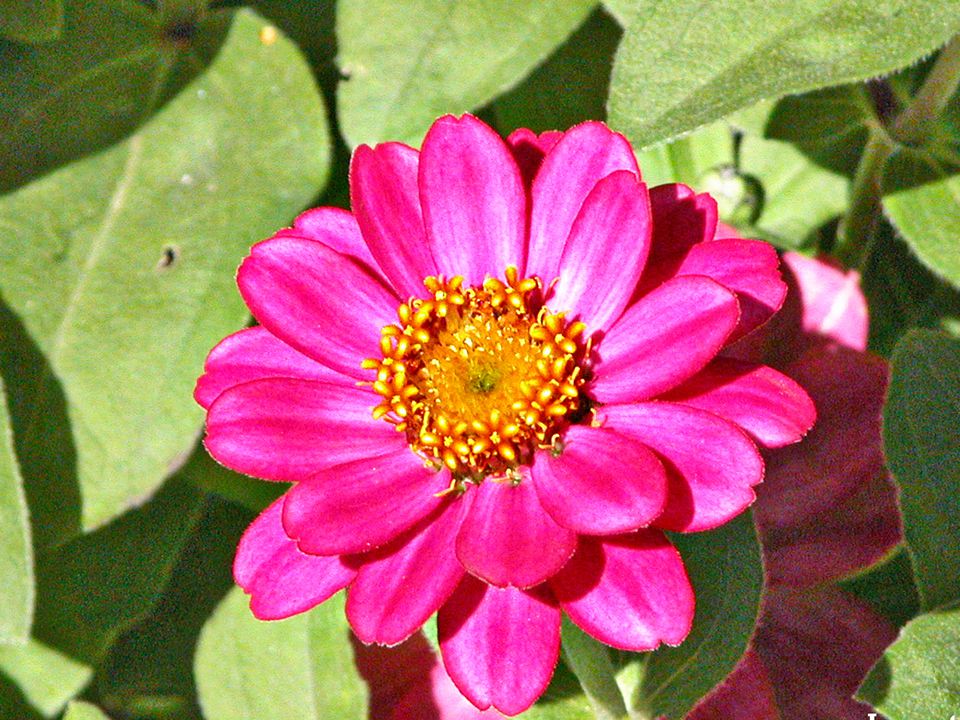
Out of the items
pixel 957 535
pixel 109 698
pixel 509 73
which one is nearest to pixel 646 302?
pixel 957 535

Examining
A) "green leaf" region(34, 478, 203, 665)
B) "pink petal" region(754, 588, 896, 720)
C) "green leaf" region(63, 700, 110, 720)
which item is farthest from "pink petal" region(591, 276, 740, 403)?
"green leaf" region(34, 478, 203, 665)

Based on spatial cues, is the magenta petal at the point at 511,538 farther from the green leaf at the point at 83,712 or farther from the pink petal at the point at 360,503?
the green leaf at the point at 83,712

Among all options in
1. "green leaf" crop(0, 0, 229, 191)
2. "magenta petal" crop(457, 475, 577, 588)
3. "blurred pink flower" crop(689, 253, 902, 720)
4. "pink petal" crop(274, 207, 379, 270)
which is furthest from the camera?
"green leaf" crop(0, 0, 229, 191)

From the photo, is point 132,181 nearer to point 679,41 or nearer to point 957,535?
point 679,41

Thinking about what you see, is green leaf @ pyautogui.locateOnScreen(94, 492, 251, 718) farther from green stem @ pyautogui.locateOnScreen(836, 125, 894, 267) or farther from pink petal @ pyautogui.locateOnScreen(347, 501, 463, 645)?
green stem @ pyautogui.locateOnScreen(836, 125, 894, 267)

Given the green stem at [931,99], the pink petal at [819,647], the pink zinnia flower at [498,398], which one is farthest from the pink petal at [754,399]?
the green stem at [931,99]

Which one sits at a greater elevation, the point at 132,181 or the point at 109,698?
the point at 132,181
